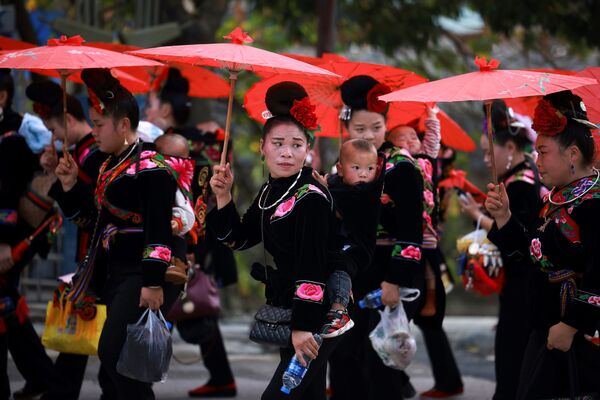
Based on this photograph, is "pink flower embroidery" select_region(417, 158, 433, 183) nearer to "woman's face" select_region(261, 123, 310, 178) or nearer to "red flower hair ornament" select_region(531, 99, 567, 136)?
"red flower hair ornament" select_region(531, 99, 567, 136)

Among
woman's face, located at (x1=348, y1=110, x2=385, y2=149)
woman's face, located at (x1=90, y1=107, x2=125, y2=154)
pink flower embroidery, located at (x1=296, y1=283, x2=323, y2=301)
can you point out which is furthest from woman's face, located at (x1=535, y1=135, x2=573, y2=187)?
woman's face, located at (x1=90, y1=107, x2=125, y2=154)

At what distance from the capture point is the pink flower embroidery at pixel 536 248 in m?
4.94

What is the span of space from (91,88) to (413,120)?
248 cm

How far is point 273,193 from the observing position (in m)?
5.02

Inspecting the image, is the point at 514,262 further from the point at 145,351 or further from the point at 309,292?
the point at 145,351

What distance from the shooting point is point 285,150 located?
5.00 metres

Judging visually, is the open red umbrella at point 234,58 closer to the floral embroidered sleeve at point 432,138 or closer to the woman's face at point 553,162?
the woman's face at point 553,162

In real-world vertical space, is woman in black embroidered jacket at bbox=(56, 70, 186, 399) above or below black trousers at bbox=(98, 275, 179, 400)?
above

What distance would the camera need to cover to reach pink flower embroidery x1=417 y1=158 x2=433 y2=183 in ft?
21.8

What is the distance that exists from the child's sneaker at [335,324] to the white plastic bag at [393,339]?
1.13m

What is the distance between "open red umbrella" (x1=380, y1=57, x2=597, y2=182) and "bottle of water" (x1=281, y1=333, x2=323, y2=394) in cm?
125

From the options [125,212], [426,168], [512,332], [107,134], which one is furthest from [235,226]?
[512,332]

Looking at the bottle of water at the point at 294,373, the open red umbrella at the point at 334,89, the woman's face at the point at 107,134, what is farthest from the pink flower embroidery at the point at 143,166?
the bottle of water at the point at 294,373

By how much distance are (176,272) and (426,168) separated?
6.21 ft
